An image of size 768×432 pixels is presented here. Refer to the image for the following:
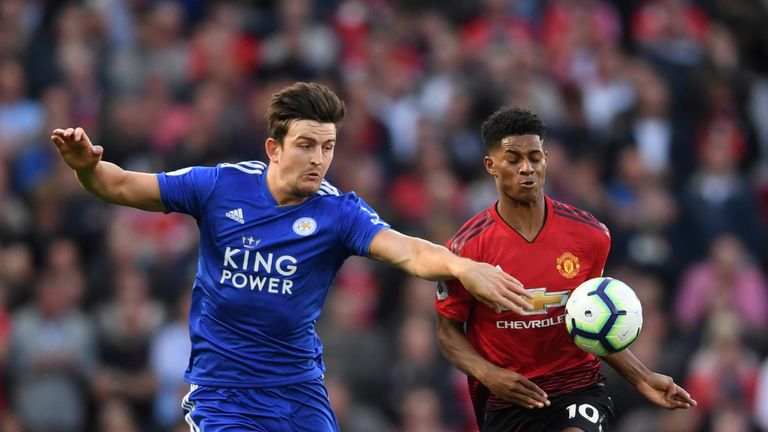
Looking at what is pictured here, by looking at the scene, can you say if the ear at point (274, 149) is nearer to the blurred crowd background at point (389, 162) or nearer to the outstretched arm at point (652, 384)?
the outstretched arm at point (652, 384)

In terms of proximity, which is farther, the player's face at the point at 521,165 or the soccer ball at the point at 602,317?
the player's face at the point at 521,165

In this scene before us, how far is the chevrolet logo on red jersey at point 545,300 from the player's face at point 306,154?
140cm

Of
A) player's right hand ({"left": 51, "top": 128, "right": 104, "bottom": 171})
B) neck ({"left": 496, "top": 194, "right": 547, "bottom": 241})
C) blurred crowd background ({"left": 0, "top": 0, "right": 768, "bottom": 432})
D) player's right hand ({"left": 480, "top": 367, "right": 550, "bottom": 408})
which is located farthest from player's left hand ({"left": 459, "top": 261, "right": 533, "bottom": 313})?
blurred crowd background ({"left": 0, "top": 0, "right": 768, "bottom": 432})

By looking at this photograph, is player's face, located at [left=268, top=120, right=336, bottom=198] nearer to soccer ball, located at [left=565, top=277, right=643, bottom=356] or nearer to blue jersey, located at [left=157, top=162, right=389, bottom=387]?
blue jersey, located at [left=157, top=162, right=389, bottom=387]

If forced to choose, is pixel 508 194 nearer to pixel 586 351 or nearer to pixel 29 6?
pixel 586 351

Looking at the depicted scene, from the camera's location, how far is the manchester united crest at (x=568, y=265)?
7879mm

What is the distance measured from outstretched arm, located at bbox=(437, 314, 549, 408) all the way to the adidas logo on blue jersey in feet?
4.33

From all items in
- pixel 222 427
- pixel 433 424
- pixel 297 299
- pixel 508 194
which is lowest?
pixel 433 424

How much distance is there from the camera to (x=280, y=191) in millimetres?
7637

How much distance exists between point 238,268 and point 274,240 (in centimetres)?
25

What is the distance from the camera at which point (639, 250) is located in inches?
547

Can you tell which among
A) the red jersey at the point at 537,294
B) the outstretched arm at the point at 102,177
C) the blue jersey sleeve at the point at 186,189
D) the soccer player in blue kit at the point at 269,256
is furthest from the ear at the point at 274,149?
the red jersey at the point at 537,294

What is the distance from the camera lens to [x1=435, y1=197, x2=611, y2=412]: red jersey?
25.7 feet

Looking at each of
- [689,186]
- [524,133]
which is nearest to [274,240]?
[524,133]
